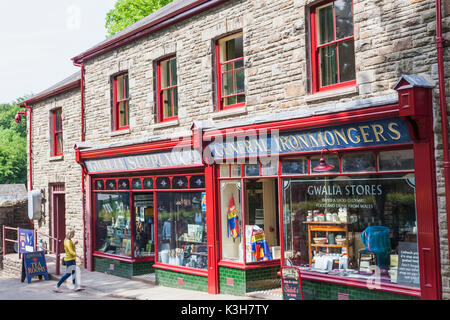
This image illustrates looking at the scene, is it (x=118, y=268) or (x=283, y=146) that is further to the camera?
(x=118, y=268)

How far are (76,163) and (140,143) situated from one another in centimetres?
470

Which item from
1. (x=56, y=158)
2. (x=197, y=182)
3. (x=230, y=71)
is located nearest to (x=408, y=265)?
(x=197, y=182)

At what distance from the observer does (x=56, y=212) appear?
19.1 m

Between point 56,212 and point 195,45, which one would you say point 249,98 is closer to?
point 195,45

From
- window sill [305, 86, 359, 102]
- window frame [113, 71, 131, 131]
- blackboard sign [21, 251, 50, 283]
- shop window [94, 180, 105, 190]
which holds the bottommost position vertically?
blackboard sign [21, 251, 50, 283]

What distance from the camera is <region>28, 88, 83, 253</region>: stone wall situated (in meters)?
17.3

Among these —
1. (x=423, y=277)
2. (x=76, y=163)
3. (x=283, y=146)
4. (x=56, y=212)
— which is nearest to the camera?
(x=423, y=277)

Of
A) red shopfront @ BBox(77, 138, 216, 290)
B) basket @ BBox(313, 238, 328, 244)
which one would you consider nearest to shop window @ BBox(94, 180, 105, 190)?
red shopfront @ BBox(77, 138, 216, 290)

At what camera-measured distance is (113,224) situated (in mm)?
15609

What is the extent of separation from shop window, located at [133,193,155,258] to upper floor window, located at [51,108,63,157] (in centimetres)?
537

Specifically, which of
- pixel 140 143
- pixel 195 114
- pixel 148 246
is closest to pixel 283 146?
pixel 195 114

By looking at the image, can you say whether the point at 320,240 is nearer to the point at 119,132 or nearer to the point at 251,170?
the point at 251,170

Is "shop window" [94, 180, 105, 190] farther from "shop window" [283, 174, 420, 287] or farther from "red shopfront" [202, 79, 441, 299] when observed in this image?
"shop window" [283, 174, 420, 287]

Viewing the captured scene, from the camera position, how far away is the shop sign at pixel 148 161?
12.3 meters
